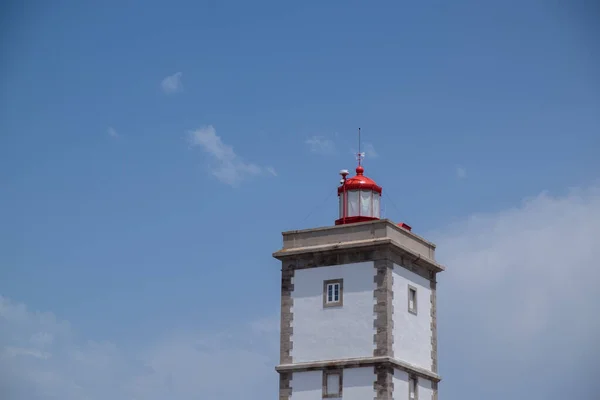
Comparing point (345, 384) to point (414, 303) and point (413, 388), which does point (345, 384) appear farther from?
point (414, 303)

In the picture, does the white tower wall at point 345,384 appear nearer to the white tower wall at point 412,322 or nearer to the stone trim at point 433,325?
the white tower wall at point 412,322

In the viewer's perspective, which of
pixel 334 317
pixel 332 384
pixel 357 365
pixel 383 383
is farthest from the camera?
pixel 334 317

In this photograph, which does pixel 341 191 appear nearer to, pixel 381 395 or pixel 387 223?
pixel 387 223

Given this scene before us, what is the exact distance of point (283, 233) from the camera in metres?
47.8

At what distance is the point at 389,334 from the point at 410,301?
7.63ft

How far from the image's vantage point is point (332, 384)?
4528 cm

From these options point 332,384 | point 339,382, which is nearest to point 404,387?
point 339,382

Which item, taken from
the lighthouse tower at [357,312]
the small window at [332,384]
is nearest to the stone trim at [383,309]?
the lighthouse tower at [357,312]

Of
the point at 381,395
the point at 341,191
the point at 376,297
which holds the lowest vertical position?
the point at 381,395

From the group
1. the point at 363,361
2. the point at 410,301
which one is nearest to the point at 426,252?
the point at 410,301

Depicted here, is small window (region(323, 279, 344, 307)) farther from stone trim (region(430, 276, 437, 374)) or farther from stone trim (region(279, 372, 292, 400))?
stone trim (region(430, 276, 437, 374))

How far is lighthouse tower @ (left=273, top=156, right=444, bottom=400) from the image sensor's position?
148 feet

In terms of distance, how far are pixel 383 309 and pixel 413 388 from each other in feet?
9.91

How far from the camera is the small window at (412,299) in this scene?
46656mm
